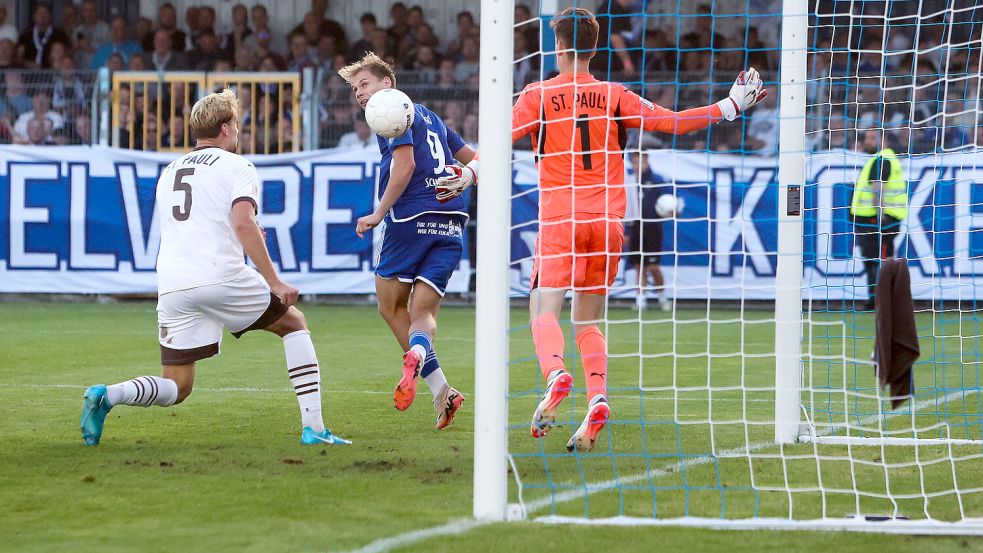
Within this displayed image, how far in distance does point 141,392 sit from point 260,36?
1552 centimetres

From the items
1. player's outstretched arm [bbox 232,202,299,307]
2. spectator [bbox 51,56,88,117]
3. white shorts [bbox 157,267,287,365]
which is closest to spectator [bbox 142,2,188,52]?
spectator [bbox 51,56,88,117]

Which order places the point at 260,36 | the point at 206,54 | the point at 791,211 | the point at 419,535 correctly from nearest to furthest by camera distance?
1. the point at 419,535
2. the point at 791,211
3. the point at 206,54
4. the point at 260,36

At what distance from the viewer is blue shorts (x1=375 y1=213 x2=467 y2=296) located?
6691mm

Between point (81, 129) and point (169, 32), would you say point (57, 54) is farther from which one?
point (81, 129)

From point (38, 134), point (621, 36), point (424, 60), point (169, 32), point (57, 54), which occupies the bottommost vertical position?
point (38, 134)

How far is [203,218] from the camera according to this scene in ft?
19.3

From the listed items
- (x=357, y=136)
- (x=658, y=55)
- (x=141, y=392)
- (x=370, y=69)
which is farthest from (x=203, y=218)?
(x=658, y=55)

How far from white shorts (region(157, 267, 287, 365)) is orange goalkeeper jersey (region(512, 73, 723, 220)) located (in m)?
1.42

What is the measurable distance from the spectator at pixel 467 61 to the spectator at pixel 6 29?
754 cm

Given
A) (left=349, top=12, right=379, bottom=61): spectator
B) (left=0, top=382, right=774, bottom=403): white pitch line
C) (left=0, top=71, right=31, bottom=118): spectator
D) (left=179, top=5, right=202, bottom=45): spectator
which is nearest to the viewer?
(left=0, top=382, right=774, bottom=403): white pitch line

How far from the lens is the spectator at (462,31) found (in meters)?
20.2

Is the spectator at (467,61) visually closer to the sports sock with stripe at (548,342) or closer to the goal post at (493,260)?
the sports sock with stripe at (548,342)

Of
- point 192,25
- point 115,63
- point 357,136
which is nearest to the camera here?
point 357,136

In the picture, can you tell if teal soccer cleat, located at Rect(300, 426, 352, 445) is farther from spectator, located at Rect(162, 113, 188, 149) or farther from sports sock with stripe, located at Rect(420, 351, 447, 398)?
spectator, located at Rect(162, 113, 188, 149)
